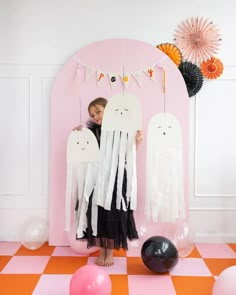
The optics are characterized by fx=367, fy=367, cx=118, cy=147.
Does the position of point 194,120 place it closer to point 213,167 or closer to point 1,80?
point 213,167

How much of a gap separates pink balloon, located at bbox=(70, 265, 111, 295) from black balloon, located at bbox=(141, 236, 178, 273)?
469 mm

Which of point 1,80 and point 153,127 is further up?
point 1,80

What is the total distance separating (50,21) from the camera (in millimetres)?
3273

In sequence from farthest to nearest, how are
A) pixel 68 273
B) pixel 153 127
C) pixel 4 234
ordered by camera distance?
pixel 4 234, pixel 153 127, pixel 68 273

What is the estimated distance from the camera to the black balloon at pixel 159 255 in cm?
260

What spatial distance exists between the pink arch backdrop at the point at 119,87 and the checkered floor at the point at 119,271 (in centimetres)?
44

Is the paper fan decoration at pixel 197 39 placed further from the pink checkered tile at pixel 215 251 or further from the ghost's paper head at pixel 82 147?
the pink checkered tile at pixel 215 251

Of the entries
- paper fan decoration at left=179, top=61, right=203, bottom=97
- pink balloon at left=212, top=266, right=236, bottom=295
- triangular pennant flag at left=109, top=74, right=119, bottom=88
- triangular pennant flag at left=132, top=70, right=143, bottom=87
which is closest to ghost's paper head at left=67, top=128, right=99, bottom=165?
triangular pennant flag at left=109, top=74, right=119, bottom=88

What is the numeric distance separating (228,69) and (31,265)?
236 centimetres

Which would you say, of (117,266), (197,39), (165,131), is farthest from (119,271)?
(197,39)

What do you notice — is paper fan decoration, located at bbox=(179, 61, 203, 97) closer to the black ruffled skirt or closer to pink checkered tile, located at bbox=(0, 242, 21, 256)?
the black ruffled skirt

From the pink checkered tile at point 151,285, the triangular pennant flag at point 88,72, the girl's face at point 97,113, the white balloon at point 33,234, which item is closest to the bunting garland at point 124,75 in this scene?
the triangular pennant flag at point 88,72

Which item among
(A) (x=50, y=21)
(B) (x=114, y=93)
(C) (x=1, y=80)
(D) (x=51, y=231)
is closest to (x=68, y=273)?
(D) (x=51, y=231)

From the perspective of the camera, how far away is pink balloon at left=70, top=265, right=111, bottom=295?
2.17m
